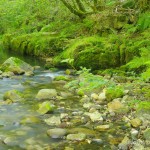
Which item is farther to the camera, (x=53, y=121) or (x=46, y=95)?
(x=46, y=95)

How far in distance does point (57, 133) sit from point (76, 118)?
88cm

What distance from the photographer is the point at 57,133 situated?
5.18 meters

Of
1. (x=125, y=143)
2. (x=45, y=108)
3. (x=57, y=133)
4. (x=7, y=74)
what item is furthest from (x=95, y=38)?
(x=125, y=143)

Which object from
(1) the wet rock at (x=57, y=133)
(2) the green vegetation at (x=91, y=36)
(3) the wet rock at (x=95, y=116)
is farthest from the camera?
(2) the green vegetation at (x=91, y=36)

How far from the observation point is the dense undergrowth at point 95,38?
985 centimetres

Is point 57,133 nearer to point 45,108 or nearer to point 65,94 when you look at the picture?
point 45,108

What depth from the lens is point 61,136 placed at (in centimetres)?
513

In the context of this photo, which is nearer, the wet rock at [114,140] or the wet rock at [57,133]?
the wet rock at [114,140]

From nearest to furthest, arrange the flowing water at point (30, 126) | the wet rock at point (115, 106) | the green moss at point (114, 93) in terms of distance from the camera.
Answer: the flowing water at point (30, 126) < the wet rock at point (115, 106) < the green moss at point (114, 93)

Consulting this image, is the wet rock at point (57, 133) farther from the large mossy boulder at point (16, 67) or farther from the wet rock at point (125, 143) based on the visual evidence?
the large mossy boulder at point (16, 67)

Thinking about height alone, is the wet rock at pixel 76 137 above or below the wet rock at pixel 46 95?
below

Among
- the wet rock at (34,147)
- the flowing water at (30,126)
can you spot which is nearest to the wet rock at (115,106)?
the flowing water at (30,126)

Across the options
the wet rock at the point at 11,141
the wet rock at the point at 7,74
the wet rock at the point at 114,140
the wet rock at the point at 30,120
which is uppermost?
the wet rock at the point at 7,74

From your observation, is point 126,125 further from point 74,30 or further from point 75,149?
point 74,30
